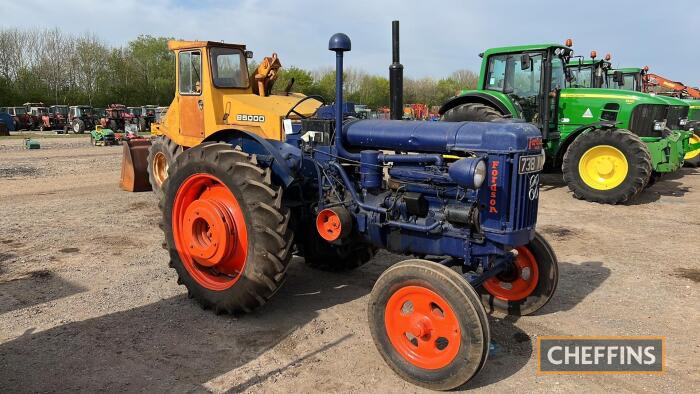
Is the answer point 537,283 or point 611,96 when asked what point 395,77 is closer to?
point 537,283

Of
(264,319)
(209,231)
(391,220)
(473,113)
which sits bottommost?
(264,319)

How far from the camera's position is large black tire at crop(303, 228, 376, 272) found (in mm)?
4785

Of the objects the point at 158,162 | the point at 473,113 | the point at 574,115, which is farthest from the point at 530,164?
the point at 574,115

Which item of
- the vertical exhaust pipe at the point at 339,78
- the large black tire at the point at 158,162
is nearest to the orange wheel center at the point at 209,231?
the vertical exhaust pipe at the point at 339,78

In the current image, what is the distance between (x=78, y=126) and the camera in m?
29.0

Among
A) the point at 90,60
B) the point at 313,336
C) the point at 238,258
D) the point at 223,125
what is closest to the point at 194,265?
the point at 238,258

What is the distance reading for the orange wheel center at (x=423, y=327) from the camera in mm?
3199

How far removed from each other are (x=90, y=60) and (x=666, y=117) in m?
48.7

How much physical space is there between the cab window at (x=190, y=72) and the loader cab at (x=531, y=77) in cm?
585

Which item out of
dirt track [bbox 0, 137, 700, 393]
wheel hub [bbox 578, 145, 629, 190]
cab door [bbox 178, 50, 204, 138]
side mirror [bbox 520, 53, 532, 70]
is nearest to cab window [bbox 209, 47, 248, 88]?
cab door [bbox 178, 50, 204, 138]

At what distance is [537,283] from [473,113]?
613cm

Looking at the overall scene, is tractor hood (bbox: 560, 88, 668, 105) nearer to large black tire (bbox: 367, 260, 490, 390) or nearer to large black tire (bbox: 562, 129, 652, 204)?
large black tire (bbox: 562, 129, 652, 204)

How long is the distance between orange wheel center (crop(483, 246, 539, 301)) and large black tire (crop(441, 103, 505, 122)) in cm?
571

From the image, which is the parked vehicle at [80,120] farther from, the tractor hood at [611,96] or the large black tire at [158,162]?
the tractor hood at [611,96]
